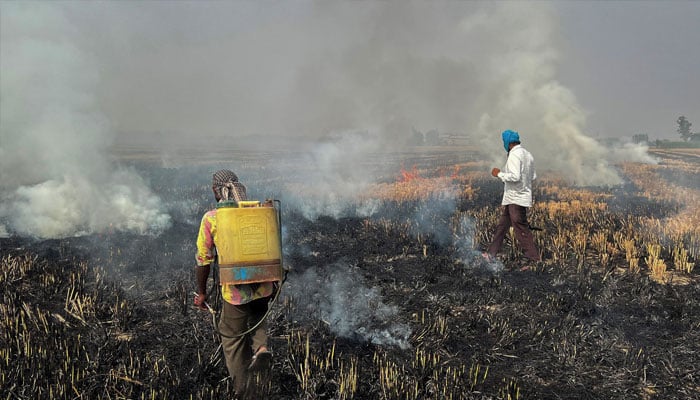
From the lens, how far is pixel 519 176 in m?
7.17

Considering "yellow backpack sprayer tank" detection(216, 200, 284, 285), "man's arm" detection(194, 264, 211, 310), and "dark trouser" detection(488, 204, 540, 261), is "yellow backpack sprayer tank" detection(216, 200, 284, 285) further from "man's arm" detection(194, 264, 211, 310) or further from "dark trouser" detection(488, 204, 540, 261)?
"dark trouser" detection(488, 204, 540, 261)

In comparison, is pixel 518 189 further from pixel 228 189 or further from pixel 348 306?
pixel 228 189

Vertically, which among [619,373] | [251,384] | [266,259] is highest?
[266,259]

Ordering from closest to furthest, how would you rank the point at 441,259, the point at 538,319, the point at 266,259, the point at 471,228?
the point at 266,259
the point at 538,319
the point at 441,259
the point at 471,228

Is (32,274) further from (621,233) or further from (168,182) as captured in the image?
(168,182)

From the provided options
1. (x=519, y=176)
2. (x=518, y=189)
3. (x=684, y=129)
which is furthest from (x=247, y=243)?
(x=684, y=129)

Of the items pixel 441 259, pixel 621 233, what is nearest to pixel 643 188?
pixel 621 233

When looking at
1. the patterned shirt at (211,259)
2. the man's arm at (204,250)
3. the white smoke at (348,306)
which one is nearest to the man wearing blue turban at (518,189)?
the white smoke at (348,306)

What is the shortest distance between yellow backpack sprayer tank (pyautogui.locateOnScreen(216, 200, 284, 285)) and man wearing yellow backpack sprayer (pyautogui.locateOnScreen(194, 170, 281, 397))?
107mm

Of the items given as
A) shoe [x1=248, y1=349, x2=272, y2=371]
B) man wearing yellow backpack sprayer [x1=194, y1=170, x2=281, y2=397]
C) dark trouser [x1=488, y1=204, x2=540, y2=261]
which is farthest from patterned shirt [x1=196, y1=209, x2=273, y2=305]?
dark trouser [x1=488, y1=204, x2=540, y2=261]

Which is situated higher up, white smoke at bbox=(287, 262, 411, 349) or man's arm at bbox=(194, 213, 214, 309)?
man's arm at bbox=(194, 213, 214, 309)

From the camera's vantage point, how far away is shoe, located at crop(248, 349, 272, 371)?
137 inches

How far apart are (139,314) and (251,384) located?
2.84 meters

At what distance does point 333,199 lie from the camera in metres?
15.8
